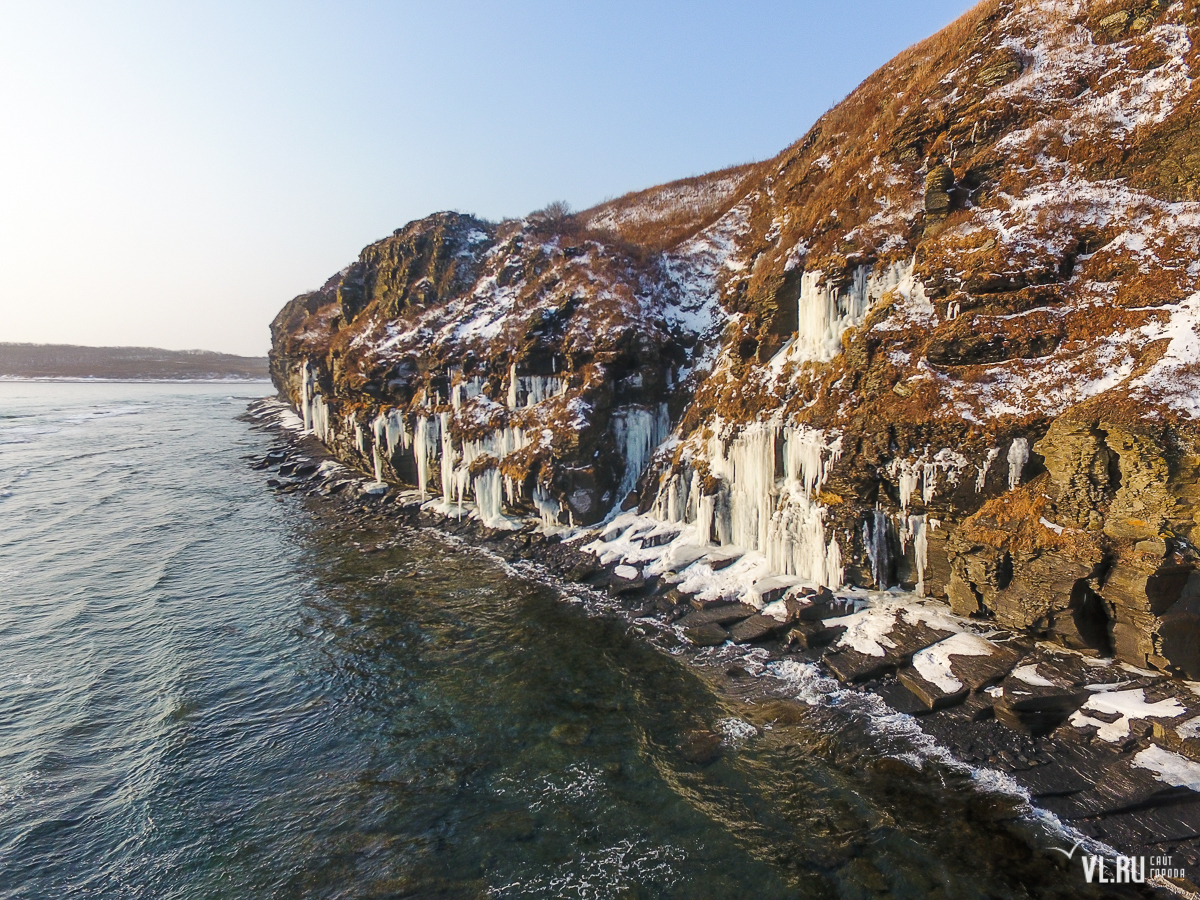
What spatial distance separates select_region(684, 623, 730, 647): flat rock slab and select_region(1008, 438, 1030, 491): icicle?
9.72m

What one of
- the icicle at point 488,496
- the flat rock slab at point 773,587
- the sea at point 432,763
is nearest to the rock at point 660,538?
the sea at point 432,763

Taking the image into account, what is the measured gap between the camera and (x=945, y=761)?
13.0 m

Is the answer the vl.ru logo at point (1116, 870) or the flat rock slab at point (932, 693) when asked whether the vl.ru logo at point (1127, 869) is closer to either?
the vl.ru logo at point (1116, 870)

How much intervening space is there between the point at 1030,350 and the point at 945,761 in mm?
12833

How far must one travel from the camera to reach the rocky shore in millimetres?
11305

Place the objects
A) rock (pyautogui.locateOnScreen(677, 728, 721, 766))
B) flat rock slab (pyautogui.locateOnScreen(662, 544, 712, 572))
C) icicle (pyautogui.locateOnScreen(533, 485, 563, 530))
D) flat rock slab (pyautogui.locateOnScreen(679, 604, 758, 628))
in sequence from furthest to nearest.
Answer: icicle (pyautogui.locateOnScreen(533, 485, 563, 530))
flat rock slab (pyautogui.locateOnScreen(662, 544, 712, 572))
flat rock slab (pyautogui.locateOnScreen(679, 604, 758, 628))
rock (pyautogui.locateOnScreen(677, 728, 721, 766))

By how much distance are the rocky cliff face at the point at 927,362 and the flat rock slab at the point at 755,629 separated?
2.71 meters

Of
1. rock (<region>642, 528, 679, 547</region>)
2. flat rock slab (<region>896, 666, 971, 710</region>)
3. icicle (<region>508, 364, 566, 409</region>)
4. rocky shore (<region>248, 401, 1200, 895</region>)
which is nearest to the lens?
rocky shore (<region>248, 401, 1200, 895</region>)

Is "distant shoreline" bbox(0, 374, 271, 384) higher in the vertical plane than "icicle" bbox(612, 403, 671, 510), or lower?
higher

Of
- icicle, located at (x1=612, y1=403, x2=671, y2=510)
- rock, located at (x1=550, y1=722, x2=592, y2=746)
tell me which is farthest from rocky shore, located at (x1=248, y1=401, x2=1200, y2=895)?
icicle, located at (x1=612, y1=403, x2=671, y2=510)

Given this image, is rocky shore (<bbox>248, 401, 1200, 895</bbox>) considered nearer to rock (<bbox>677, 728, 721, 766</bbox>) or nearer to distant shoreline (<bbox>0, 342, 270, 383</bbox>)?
rock (<bbox>677, 728, 721, 766</bbox>)

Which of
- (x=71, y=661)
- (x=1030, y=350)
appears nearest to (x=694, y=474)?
(x=1030, y=350)

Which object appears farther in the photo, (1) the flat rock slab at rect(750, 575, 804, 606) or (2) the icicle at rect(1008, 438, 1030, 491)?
(1) the flat rock slab at rect(750, 575, 804, 606)

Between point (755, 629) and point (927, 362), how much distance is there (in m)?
11.0
